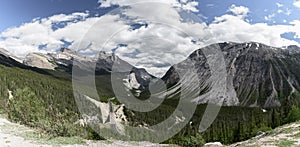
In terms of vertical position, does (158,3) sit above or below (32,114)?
above

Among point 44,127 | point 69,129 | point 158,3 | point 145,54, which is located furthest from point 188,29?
point 44,127

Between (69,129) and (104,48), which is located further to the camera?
(69,129)

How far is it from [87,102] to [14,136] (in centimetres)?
14539

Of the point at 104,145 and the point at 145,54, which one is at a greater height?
the point at 145,54

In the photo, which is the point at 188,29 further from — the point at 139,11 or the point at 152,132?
the point at 152,132

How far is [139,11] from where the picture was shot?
2834cm

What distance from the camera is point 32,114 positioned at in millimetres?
68938

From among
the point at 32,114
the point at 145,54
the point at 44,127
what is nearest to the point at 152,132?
the point at 32,114

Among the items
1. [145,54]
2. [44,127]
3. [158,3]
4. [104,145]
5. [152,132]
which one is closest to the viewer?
[158,3]

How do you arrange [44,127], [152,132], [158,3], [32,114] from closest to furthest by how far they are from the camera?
[158,3] → [44,127] → [32,114] → [152,132]

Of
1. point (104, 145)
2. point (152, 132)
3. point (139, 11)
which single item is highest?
point (139, 11)

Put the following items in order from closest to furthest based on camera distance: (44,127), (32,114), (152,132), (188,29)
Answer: (188,29) < (44,127) < (32,114) < (152,132)

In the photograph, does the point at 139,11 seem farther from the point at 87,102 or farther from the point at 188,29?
the point at 87,102

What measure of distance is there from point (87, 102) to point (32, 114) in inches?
4319
